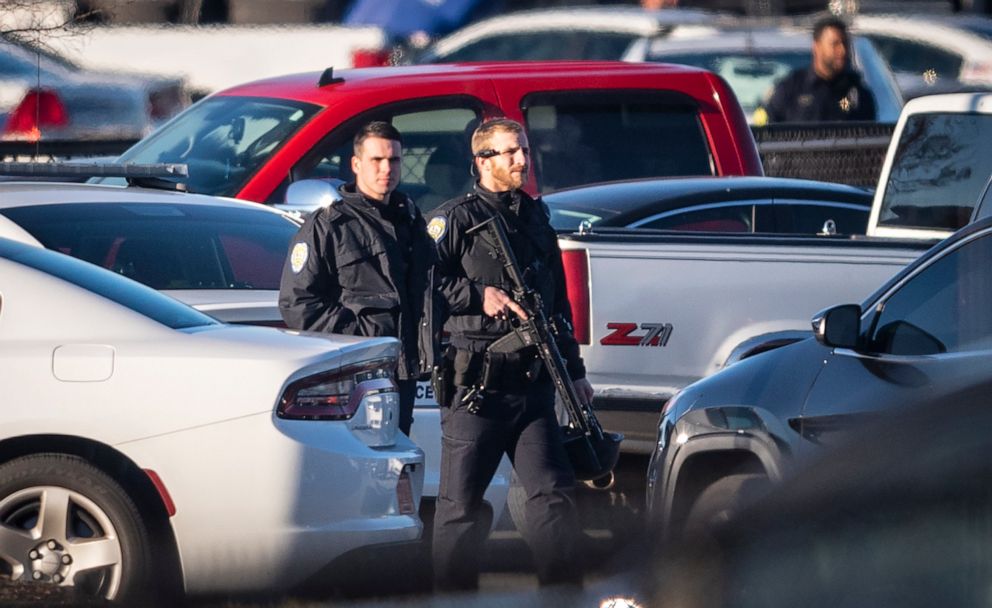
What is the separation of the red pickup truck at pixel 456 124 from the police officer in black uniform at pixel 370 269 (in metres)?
2.86

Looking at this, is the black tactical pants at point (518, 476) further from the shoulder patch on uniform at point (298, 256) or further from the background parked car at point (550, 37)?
the background parked car at point (550, 37)

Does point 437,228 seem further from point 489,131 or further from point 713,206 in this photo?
point 713,206

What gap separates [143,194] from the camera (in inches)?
327

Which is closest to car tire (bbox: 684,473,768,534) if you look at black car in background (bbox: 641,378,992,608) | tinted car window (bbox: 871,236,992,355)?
tinted car window (bbox: 871,236,992,355)

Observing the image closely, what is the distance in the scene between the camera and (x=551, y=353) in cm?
689

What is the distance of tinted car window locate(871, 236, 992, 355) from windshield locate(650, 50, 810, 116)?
1368cm

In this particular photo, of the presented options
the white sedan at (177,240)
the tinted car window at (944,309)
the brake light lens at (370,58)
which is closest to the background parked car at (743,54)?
the brake light lens at (370,58)

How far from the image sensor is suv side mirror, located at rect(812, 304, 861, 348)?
6.18 m

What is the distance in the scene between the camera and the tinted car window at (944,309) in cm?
602

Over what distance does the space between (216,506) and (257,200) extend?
4.03 m

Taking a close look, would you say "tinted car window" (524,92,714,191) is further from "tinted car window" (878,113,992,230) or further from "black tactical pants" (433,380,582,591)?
"black tactical pants" (433,380,582,591)

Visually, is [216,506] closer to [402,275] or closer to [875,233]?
[402,275]

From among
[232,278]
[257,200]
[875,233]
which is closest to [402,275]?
[232,278]

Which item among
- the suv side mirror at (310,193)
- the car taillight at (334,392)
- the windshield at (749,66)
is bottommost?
the car taillight at (334,392)
